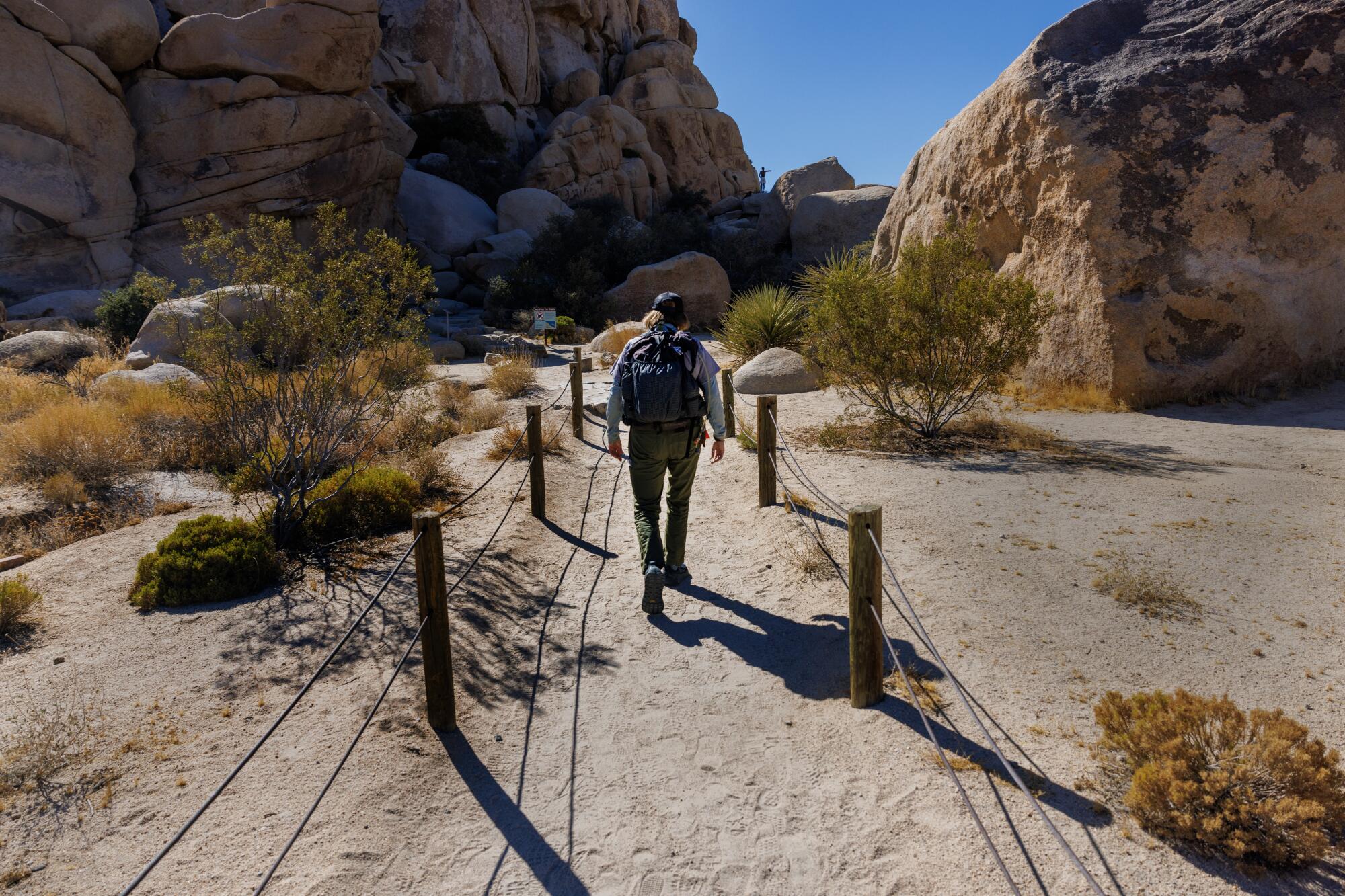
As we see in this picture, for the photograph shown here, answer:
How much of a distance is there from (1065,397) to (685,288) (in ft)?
44.2

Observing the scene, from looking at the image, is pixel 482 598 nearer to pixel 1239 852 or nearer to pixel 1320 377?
pixel 1239 852

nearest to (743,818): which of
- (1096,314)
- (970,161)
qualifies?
(1096,314)

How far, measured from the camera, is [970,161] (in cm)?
1284

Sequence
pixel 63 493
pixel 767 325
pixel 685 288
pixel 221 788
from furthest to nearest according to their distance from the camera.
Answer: pixel 685 288 < pixel 767 325 < pixel 63 493 < pixel 221 788

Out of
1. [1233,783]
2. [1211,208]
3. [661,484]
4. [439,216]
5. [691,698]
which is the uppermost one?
[439,216]

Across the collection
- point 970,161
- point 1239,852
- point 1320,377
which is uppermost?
point 970,161

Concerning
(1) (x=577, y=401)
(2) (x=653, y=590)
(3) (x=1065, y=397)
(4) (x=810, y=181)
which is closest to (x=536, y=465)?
(2) (x=653, y=590)

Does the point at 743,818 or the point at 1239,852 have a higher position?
the point at 1239,852

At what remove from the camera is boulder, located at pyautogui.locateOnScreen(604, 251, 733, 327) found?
22.5 m

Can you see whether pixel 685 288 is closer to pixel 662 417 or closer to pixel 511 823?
pixel 662 417

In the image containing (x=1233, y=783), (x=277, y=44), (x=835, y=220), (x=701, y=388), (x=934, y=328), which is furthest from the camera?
(x=835, y=220)

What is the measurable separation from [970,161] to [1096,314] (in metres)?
3.92

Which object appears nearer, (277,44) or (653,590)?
(653,590)

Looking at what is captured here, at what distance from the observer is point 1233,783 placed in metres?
2.73
